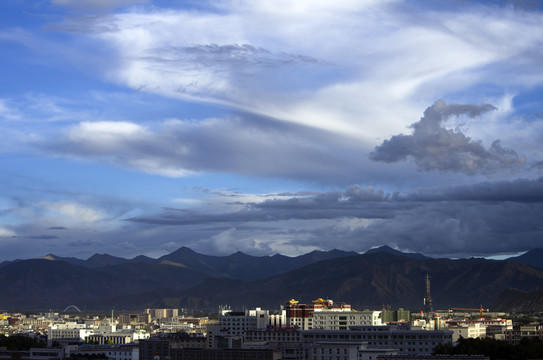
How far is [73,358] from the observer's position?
198m

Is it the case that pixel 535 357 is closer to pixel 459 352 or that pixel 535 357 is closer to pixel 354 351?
pixel 459 352

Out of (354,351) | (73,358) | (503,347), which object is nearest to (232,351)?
(354,351)

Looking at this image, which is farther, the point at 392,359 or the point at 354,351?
the point at 354,351

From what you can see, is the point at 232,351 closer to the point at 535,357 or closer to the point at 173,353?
the point at 173,353

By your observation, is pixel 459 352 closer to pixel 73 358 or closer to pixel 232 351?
pixel 232 351

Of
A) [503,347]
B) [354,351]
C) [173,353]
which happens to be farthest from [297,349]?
[503,347]

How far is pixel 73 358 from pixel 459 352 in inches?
3456

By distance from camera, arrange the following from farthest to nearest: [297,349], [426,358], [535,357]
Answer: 1. [297,349]
2. [535,357]
3. [426,358]

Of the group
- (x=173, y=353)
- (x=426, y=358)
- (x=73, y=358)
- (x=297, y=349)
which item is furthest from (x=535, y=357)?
(x=73, y=358)

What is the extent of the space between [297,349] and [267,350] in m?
16.7

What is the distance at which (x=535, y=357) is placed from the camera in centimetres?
17925

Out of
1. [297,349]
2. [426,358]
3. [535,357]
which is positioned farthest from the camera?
[297,349]

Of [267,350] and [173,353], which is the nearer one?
[267,350]

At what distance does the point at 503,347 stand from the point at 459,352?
957 centimetres
